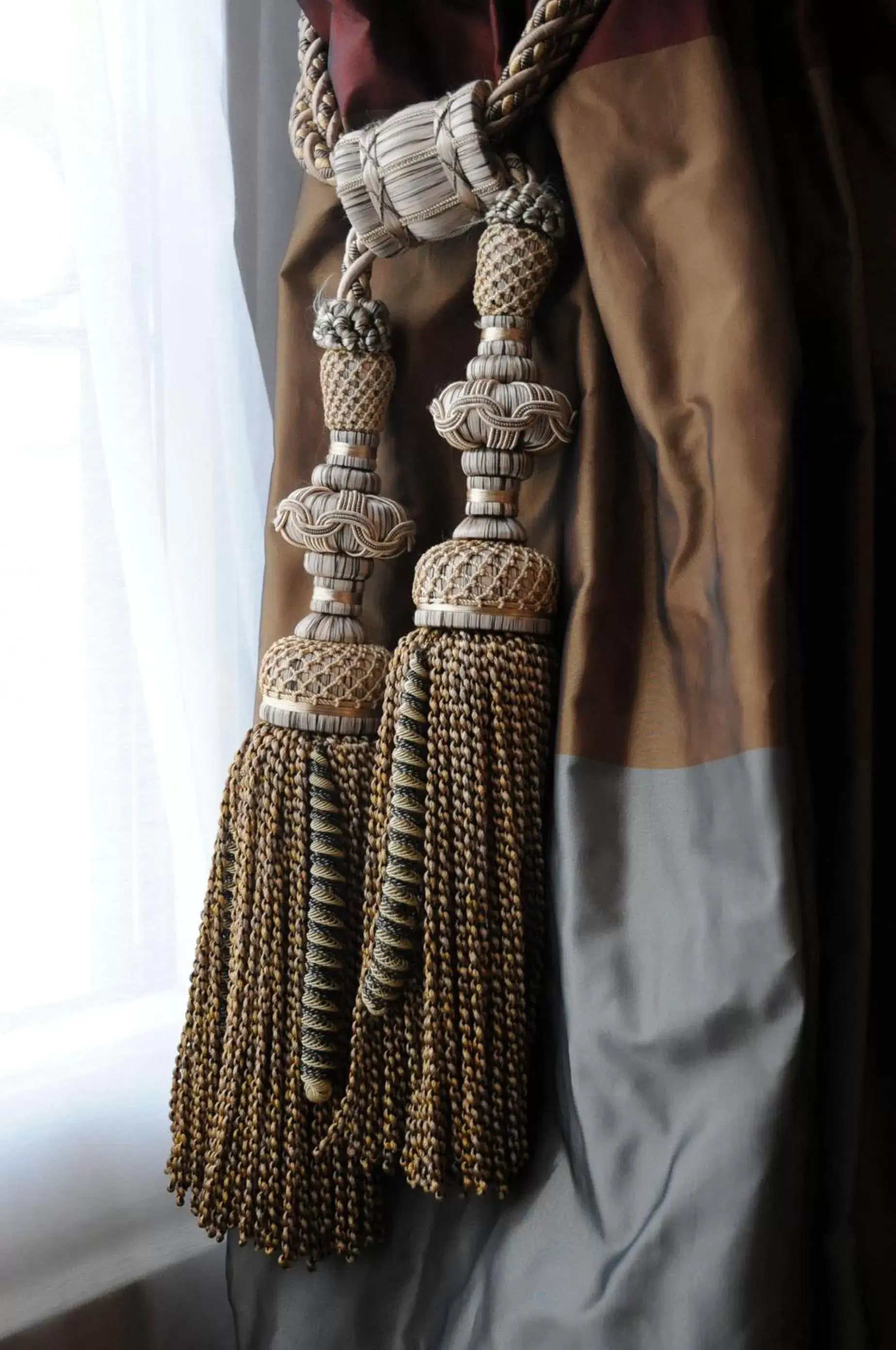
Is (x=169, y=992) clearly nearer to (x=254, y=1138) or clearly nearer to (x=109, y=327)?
(x=254, y=1138)

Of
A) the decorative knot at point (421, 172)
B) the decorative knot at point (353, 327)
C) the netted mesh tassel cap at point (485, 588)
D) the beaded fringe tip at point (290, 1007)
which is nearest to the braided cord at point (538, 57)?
the decorative knot at point (421, 172)

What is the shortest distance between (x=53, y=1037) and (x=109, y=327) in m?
0.52

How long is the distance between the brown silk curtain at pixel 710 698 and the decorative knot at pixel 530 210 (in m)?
0.02

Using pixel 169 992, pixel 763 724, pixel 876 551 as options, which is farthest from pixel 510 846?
pixel 169 992

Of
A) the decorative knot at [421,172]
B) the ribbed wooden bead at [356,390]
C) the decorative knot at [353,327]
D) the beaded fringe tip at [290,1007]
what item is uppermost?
the decorative knot at [421,172]

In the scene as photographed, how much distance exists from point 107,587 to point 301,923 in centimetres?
31

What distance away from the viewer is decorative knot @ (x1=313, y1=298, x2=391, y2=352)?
0.67 m

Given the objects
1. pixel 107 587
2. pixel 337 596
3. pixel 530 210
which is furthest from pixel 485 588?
pixel 107 587

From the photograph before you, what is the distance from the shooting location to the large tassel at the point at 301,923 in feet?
2.02

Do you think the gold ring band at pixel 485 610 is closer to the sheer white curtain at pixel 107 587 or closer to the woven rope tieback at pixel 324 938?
the woven rope tieback at pixel 324 938

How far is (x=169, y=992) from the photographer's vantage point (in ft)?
2.72

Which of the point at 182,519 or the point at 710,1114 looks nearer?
the point at 710,1114

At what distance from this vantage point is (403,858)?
58 cm

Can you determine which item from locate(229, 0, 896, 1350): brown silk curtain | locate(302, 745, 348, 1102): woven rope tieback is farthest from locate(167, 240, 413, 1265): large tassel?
locate(229, 0, 896, 1350): brown silk curtain
